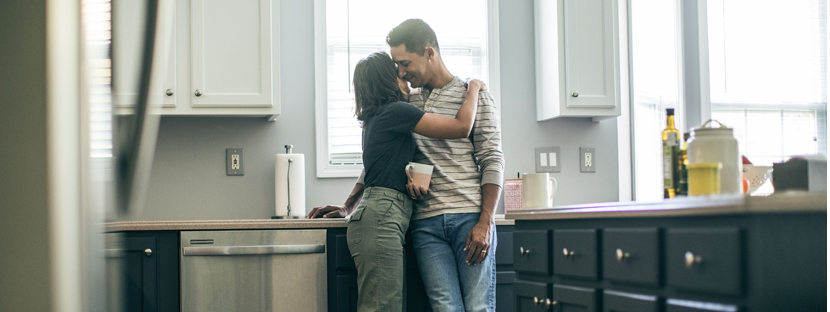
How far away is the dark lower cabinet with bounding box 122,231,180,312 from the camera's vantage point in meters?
2.14

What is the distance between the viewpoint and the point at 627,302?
114 cm

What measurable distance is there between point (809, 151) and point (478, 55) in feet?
5.12

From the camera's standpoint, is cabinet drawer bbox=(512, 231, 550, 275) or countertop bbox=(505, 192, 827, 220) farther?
cabinet drawer bbox=(512, 231, 550, 275)

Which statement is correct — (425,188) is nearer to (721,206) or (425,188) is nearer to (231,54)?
(721,206)

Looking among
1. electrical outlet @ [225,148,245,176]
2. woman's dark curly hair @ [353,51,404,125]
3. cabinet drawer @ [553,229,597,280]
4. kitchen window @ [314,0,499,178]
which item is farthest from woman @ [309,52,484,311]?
electrical outlet @ [225,148,245,176]

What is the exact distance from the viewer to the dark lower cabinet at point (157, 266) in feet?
7.01

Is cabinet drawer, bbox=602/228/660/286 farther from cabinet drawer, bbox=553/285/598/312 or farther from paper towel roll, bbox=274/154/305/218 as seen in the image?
paper towel roll, bbox=274/154/305/218

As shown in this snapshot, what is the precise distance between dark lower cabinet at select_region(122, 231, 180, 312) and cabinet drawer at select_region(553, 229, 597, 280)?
149 cm

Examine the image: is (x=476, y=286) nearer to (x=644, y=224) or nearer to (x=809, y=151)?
(x=644, y=224)

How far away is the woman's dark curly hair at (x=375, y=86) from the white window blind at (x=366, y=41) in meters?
0.97

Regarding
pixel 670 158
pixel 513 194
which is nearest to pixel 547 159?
pixel 513 194

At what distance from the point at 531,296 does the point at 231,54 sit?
1.73 m

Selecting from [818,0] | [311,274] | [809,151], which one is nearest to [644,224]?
[311,274]

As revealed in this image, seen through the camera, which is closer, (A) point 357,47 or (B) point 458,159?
(B) point 458,159
